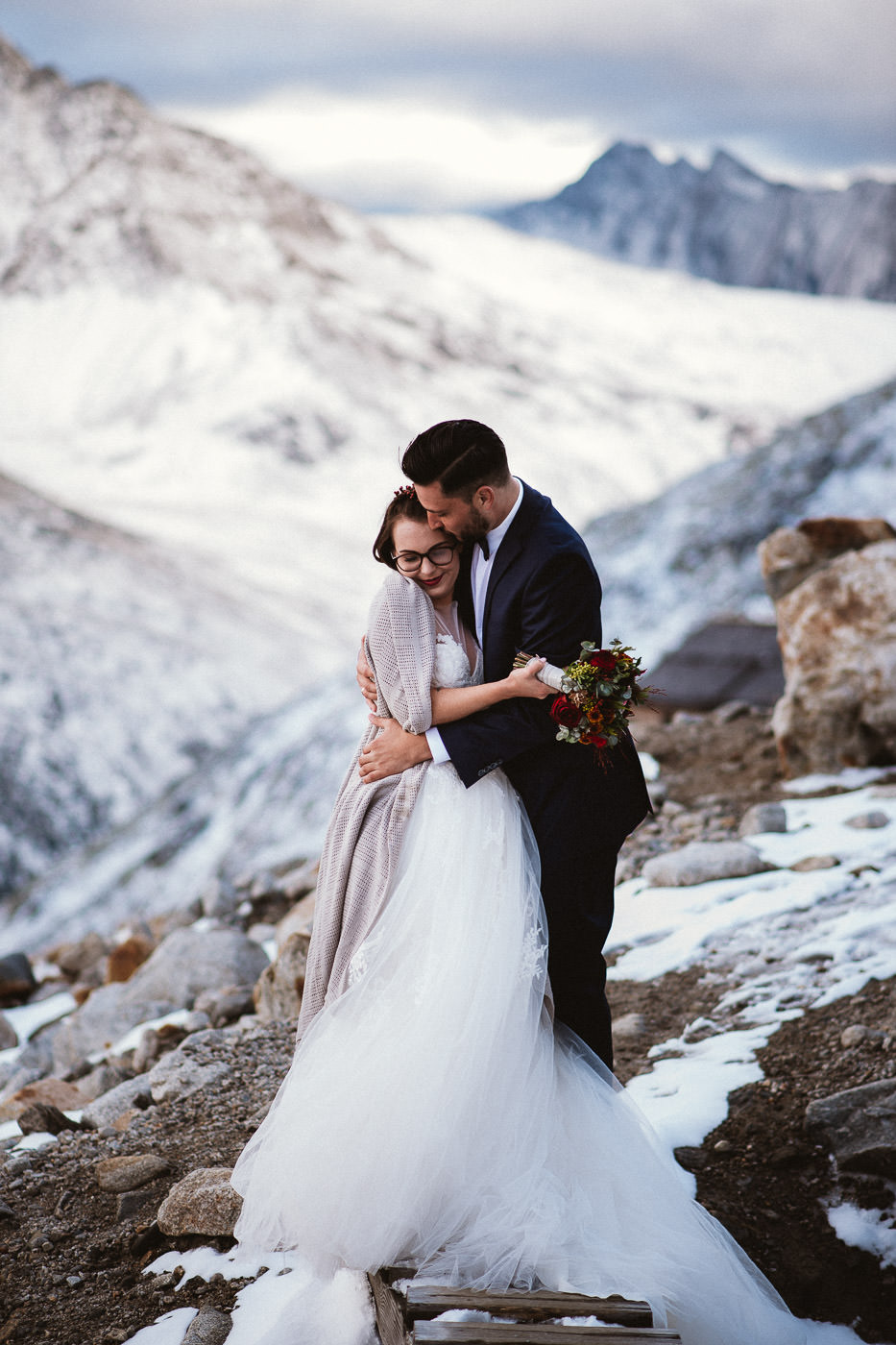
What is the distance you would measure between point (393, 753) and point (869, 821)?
10.4 feet

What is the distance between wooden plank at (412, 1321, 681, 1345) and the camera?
212 centimetres

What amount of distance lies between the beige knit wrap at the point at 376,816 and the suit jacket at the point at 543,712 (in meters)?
0.14

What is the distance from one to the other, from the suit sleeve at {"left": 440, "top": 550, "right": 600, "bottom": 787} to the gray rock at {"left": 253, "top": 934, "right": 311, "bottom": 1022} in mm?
1876

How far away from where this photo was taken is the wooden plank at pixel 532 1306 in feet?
7.20

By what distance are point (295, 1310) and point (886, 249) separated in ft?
146

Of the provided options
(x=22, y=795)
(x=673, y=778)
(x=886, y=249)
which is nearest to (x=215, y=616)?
(x=22, y=795)

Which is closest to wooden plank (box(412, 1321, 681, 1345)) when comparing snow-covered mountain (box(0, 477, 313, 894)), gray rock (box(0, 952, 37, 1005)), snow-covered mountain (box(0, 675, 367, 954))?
gray rock (box(0, 952, 37, 1005))

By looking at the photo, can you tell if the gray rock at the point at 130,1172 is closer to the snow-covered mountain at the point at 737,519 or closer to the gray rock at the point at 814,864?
the gray rock at the point at 814,864

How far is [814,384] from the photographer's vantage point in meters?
32.8

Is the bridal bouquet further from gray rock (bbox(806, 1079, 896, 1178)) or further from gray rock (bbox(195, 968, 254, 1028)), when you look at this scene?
gray rock (bbox(195, 968, 254, 1028))

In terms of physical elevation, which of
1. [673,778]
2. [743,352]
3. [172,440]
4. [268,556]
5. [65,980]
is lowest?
[65,980]

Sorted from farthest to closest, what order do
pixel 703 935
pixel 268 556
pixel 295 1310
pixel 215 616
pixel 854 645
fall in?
1. pixel 268 556
2. pixel 215 616
3. pixel 854 645
4. pixel 703 935
5. pixel 295 1310

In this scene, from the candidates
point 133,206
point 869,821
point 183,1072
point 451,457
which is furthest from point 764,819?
point 133,206

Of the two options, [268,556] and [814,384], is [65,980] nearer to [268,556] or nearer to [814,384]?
[268,556]
